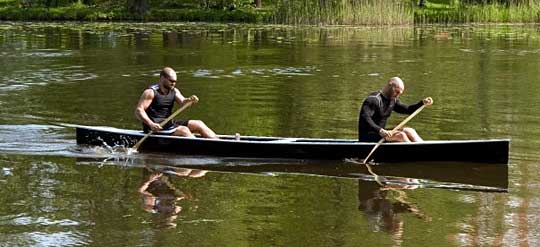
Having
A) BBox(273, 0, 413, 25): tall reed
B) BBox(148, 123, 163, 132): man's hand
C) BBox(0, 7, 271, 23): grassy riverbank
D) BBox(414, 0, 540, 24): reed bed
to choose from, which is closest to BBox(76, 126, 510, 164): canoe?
BBox(148, 123, 163, 132): man's hand

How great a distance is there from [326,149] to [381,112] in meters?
0.98

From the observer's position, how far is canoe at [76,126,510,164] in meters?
12.7

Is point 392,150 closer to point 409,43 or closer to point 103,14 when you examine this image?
point 409,43

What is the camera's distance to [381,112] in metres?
13.1

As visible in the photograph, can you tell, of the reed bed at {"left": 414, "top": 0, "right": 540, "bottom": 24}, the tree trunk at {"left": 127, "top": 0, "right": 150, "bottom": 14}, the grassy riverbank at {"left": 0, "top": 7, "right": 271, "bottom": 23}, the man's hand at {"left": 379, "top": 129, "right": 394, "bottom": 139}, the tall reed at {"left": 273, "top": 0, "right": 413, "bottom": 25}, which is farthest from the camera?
the tree trunk at {"left": 127, "top": 0, "right": 150, "bottom": 14}

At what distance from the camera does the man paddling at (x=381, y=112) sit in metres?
12.9

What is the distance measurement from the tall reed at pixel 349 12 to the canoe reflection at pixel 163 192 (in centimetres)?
3688

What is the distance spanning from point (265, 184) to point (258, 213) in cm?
169

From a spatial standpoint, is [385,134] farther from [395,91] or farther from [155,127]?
[155,127]

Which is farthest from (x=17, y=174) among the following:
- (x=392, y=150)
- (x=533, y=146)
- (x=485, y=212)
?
(x=533, y=146)

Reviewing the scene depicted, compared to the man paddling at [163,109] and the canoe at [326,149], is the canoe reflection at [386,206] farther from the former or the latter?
the man paddling at [163,109]

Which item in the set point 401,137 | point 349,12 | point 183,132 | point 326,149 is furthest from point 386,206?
point 349,12

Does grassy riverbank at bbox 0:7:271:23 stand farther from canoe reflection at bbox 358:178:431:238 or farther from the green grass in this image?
canoe reflection at bbox 358:178:431:238

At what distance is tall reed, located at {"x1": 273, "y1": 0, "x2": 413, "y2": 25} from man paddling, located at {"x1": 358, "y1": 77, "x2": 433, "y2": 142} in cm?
3570
